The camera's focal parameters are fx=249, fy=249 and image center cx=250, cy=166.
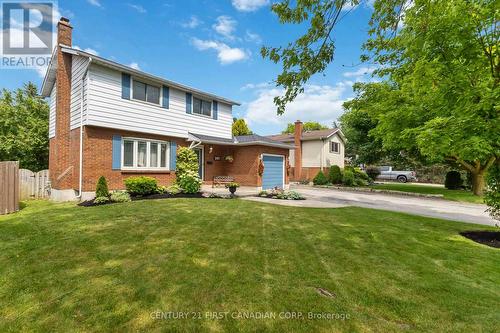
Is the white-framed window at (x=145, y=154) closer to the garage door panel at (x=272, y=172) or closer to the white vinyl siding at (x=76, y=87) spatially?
the white vinyl siding at (x=76, y=87)

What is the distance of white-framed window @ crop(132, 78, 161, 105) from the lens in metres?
12.6

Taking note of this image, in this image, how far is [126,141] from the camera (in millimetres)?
12289

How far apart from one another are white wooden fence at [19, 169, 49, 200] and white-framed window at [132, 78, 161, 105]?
264 inches

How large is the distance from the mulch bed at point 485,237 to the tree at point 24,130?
25.0 meters

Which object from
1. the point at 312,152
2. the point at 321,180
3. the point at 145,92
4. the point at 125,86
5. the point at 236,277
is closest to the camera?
the point at 236,277

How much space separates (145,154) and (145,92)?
325cm

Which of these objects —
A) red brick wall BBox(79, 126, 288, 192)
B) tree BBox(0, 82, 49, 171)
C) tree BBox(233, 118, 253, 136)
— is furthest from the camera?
tree BBox(233, 118, 253, 136)

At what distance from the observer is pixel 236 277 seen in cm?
381

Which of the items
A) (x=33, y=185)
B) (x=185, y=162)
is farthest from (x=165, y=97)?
(x=33, y=185)

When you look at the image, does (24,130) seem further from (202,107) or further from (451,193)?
(451,193)

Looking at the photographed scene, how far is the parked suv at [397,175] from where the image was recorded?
35209mm

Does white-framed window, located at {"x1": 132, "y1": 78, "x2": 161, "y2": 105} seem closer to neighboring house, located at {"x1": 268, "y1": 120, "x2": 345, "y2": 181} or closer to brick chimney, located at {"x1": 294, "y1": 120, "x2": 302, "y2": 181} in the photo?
neighboring house, located at {"x1": 268, "y1": 120, "x2": 345, "y2": 181}

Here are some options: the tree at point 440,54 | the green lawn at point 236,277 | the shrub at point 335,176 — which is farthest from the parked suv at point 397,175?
the green lawn at point 236,277

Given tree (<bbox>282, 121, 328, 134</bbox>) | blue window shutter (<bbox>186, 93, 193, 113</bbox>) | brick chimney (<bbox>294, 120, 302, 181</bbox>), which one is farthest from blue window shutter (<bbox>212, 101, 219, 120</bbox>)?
tree (<bbox>282, 121, 328, 134</bbox>)
